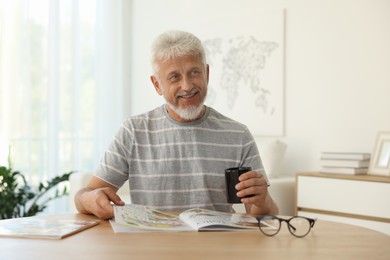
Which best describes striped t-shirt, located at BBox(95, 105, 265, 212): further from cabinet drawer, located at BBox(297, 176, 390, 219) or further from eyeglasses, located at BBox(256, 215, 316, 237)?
cabinet drawer, located at BBox(297, 176, 390, 219)

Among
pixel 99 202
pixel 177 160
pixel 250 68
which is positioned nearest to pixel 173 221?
pixel 99 202

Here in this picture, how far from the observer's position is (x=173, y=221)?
1528 millimetres

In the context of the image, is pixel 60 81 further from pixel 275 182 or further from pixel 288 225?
pixel 288 225

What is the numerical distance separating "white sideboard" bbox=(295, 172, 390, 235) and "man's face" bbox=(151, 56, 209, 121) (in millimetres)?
1664

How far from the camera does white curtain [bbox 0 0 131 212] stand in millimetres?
4453

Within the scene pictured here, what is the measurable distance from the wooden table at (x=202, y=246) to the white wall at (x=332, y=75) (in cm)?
243

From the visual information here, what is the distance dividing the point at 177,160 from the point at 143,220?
0.53 m

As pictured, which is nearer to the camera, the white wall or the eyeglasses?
the eyeglasses

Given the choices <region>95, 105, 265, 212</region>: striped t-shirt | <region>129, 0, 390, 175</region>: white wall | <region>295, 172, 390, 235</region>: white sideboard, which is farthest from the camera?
<region>129, 0, 390, 175</region>: white wall

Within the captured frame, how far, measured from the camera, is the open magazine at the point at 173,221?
4.67 ft

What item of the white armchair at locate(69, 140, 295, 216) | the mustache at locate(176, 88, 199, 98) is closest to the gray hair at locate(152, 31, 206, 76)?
the mustache at locate(176, 88, 199, 98)

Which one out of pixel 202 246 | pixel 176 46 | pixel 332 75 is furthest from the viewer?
pixel 332 75

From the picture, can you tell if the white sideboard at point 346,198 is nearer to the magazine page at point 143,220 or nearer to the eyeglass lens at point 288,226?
the eyeglass lens at point 288,226

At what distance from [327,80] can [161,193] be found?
2.32 metres
